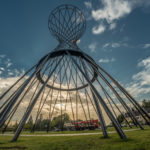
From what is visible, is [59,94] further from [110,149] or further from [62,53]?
[110,149]

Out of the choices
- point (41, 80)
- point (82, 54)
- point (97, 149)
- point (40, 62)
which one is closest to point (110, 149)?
point (97, 149)

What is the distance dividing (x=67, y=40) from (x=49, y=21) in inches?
206

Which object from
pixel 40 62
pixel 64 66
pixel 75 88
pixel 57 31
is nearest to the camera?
pixel 40 62

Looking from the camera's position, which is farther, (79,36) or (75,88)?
(75,88)

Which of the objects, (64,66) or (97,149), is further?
(64,66)

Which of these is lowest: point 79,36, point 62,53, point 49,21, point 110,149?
point 110,149

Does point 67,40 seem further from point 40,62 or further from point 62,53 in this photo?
point 40,62

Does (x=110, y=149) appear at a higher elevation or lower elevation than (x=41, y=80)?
lower

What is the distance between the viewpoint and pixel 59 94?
25250 millimetres

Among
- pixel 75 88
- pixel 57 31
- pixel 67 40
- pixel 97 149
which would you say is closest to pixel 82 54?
pixel 67 40

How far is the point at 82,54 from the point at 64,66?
257 inches

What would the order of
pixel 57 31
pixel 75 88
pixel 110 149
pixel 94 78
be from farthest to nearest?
pixel 75 88, pixel 57 31, pixel 94 78, pixel 110 149

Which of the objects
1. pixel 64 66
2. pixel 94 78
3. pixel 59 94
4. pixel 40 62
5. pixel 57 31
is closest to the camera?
pixel 40 62

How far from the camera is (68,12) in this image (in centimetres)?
2033
